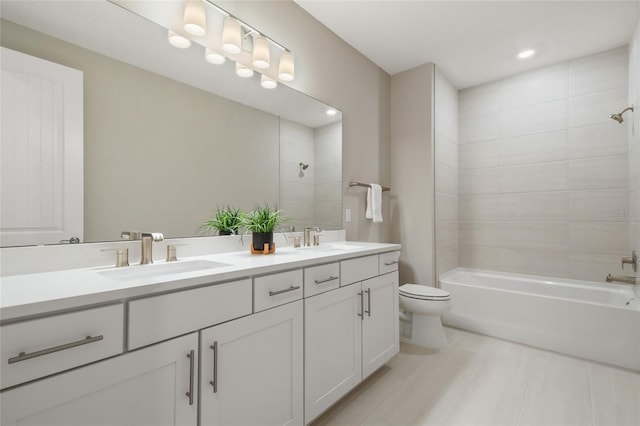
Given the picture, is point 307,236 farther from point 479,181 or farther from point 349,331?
point 479,181

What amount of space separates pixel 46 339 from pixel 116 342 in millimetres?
146

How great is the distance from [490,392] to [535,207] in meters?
1.95

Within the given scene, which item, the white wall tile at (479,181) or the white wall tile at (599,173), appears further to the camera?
the white wall tile at (479,181)

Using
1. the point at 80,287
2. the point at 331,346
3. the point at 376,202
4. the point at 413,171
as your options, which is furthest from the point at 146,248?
the point at 413,171

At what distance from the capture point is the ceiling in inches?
84.4

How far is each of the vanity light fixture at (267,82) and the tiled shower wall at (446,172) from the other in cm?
172

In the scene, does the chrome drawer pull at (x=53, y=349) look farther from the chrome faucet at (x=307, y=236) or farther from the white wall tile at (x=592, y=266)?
the white wall tile at (x=592, y=266)

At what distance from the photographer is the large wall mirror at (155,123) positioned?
46.7 inches

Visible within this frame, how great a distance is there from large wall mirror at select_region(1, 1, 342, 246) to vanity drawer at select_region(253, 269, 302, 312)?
0.56 metres

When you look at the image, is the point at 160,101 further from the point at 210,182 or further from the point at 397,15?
the point at 397,15

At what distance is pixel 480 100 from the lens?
10.9 feet

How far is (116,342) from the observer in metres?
0.80

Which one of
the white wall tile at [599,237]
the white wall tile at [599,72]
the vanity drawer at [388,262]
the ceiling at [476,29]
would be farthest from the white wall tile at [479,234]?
the vanity drawer at [388,262]

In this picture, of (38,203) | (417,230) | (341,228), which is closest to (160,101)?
(38,203)
